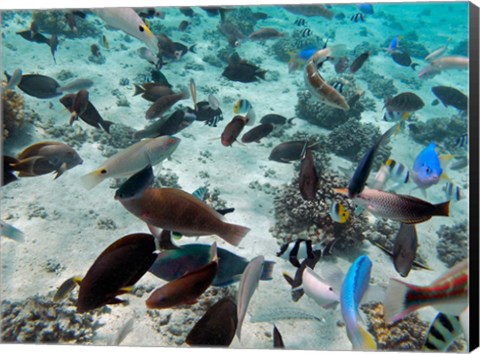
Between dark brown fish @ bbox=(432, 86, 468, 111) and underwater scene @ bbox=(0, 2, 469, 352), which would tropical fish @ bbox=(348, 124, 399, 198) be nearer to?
underwater scene @ bbox=(0, 2, 469, 352)

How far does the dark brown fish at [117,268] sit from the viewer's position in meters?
1.67

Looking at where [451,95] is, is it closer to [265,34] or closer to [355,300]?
[265,34]

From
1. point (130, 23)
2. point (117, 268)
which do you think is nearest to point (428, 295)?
point (117, 268)

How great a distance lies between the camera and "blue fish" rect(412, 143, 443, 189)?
344 cm

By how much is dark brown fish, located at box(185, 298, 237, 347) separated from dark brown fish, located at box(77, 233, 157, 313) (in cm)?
60

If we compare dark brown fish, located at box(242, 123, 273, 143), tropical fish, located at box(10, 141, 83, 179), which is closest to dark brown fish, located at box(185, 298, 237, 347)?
tropical fish, located at box(10, 141, 83, 179)

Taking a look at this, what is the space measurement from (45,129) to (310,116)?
7.43 meters

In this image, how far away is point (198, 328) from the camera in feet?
6.84

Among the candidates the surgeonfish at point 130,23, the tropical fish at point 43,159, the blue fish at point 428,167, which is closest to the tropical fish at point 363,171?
the blue fish at point 428,167

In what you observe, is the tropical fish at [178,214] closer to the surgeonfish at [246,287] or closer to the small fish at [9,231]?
the surgeonfish at [246,287]

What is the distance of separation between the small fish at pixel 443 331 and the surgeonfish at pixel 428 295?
0.42 m

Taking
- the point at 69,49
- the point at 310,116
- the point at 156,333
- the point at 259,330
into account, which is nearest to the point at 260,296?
the point at 259,330

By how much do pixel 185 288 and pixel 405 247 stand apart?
6.27 feet

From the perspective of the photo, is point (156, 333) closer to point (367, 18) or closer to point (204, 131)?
point (204, 131)
